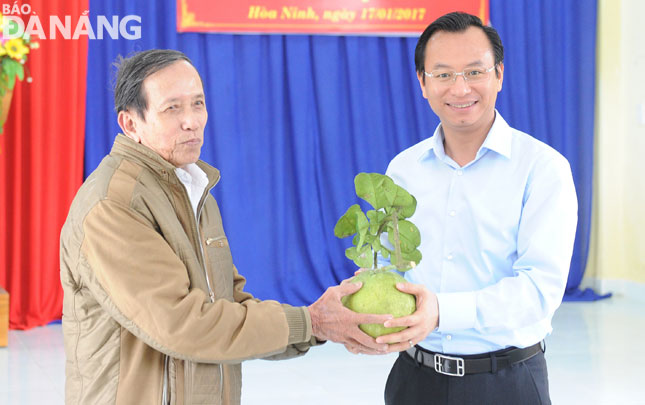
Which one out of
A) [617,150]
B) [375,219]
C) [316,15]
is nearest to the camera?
[375,219]

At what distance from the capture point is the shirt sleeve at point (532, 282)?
154 cm

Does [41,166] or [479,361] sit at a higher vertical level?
[41,166]

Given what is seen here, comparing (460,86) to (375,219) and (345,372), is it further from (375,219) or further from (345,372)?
(345,372)

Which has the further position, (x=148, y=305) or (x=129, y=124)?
(x=129, y=124)

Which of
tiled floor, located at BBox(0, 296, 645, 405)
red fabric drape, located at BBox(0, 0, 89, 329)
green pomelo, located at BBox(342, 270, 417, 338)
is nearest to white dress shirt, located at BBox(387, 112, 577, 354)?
green pomelo, located at BBox(342, 270, 417, 338)

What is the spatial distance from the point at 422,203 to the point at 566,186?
320 millimetres

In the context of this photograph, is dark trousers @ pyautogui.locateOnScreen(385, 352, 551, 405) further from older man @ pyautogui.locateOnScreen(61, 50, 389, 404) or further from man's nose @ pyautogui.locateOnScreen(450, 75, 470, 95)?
man's nose @ pyautogui.locateOnScreen(450, 75, 470, 95)

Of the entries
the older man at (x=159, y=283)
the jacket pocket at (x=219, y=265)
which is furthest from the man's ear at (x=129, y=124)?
the jacket pocket at (x=219, y=265)

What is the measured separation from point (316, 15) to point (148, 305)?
4.41 meters

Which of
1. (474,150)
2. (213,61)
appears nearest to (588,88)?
(213,61)

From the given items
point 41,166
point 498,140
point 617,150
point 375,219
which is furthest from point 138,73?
point 617,150

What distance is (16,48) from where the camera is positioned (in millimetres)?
4352

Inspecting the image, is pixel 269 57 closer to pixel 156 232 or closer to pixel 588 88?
pixel 588 88

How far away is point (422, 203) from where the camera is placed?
1.76m
